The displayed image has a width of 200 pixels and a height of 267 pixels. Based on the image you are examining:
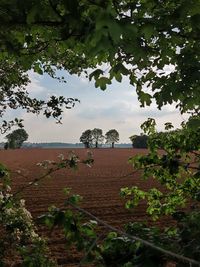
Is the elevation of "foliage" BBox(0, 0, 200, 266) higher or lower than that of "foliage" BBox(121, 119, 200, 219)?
higher

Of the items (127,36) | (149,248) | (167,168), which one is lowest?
(149,248)

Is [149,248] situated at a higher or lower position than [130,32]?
lower

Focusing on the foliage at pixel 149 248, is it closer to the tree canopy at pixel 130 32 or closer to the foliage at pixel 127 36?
the foliage at pixel 127 36

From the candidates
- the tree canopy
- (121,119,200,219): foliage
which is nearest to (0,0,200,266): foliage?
the tree canopy

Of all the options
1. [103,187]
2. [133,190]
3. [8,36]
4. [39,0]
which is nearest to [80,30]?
[39,0]

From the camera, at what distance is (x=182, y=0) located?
8.41ft

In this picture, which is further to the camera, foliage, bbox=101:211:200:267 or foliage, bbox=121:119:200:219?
foliage, bbox=121:119:200:219

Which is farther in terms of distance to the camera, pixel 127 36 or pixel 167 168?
pixel 167 168

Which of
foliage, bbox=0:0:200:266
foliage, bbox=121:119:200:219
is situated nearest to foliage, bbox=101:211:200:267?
foliage, bbox=0:0:200:266

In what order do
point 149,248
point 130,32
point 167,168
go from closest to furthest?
point 130,32 < point 149,248 < point 167,168

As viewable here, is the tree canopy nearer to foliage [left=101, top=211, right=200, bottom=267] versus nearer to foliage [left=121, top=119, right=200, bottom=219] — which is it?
Result: foliage [left=101, top=211, right=200, bottom=267]

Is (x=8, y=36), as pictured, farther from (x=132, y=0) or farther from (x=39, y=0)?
(x=132, y=0)

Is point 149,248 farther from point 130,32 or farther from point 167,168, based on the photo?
point 167,168

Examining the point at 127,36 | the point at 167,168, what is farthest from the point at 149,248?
the point at 167,168
